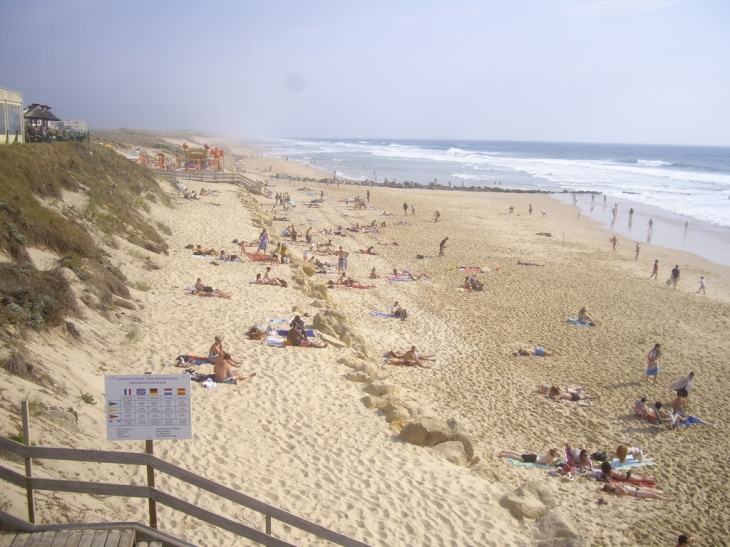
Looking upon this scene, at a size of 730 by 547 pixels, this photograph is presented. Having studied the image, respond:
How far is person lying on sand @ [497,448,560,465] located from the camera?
870 cm

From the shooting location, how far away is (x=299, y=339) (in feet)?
38.9

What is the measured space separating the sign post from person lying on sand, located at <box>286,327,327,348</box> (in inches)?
291

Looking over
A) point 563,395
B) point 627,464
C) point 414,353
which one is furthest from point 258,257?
point 627,464

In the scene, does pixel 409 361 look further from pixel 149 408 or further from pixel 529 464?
pixel 149 408

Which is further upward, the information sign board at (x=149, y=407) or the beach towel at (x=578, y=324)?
the information sign board at (x=149, y=407)

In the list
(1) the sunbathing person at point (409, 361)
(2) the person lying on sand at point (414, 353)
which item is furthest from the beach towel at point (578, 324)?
(1) the sunbathing person at point (409, 361)

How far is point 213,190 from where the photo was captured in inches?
1291

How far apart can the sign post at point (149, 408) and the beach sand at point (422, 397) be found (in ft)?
3.08

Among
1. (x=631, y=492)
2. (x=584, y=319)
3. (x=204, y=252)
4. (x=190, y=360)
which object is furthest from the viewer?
(x=204, y=252)

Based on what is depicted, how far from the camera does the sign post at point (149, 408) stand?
4.32 meters

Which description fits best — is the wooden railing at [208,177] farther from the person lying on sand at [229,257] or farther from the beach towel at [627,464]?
the beach towel at [627,464]

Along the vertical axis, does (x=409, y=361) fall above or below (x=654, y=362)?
below

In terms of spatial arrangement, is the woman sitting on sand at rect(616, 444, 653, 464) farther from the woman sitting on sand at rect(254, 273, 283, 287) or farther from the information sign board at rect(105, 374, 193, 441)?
the woman sitting on sand at rect(254, 273, 283, 287)

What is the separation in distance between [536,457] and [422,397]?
8.79 feet
